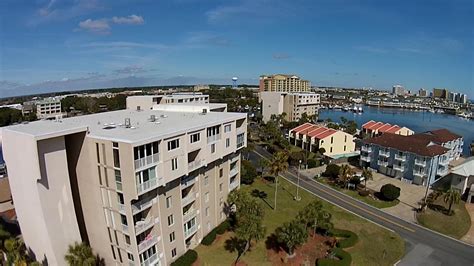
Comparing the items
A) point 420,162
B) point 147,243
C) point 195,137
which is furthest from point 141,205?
point 420,162

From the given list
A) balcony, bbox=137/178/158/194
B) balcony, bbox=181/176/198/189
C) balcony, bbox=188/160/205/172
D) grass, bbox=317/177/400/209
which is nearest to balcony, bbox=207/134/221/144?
balcony, bbox=188/160/205/172

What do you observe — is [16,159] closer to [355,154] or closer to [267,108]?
[355,154]

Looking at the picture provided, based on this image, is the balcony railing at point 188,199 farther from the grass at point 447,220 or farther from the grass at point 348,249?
the grass at point 447,220

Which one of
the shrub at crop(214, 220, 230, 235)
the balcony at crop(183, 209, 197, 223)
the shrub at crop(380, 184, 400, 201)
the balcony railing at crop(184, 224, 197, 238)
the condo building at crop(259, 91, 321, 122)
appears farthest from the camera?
the condo building at crop(259, 91, 321, 122)

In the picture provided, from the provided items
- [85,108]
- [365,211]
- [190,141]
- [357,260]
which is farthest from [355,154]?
[85,108]

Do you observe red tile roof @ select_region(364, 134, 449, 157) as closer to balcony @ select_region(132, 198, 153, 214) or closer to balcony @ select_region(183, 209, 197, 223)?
balcony @ select_region(183, 209, 197, 223)

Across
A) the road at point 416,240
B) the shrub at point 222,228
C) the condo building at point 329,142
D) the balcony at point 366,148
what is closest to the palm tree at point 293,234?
the shrub at point 222,228
